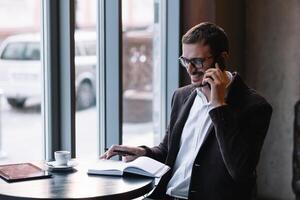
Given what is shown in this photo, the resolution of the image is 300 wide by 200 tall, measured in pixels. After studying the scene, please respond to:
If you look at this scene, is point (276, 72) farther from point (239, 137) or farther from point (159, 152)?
point (239, 137)

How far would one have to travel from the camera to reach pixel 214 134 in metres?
2.23

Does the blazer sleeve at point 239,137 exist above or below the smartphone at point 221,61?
below

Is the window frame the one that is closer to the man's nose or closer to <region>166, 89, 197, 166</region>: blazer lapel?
<region>166, 89, 197, 166</region>: blazer lapel

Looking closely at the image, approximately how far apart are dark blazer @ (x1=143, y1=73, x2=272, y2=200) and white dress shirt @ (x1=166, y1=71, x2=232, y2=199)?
59mm

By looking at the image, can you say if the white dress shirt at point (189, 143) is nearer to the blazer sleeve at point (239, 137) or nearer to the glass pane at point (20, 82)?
the blazer sleeve at point (239, 137)

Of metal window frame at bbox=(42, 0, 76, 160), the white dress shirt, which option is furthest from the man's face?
metal window frame at bbox=(42, 0, 76, 160)

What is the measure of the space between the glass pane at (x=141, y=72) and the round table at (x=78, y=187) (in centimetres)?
123

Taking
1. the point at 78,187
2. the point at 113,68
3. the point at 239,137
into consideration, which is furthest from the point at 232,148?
the point at 113,68

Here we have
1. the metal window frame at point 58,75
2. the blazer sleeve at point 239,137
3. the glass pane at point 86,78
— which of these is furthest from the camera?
the glass pane at point 86,78

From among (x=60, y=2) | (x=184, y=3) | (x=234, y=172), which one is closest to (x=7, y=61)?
(x=60, y=2)

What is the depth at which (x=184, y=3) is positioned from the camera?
3.65 m

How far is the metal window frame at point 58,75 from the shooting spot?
2697 millimetres

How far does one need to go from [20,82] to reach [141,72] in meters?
1.12

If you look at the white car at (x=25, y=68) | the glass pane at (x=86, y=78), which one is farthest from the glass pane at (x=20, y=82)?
the glass pane at (x=86, y=78)
